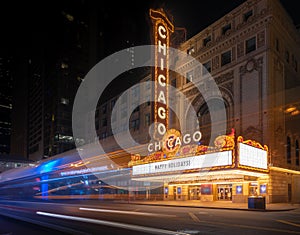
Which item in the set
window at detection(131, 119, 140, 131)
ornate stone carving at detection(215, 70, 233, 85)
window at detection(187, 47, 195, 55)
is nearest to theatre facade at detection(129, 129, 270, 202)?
ornate stone carving at detection(215, 70, 233, 85)

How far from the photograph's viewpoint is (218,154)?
27328 mm

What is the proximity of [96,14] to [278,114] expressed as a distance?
84.0m

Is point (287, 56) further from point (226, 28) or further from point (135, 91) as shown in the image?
point (135, 91)

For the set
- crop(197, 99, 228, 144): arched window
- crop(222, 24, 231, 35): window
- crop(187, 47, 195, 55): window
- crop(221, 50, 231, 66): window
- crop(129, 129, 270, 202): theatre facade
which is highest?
crop(222, 24, 231, 35): window

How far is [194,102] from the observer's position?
130ft

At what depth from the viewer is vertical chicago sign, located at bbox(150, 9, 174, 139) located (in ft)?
126

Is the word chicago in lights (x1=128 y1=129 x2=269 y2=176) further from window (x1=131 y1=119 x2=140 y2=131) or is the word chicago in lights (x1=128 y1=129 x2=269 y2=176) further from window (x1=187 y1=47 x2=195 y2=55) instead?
window (x1=131 y1=119 x2=140 y2=131)

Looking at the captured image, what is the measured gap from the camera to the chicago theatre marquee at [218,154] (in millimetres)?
27406

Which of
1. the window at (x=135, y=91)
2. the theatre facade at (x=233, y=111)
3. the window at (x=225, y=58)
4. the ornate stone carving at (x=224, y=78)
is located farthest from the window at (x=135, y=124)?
the window at (x=225, y=58)

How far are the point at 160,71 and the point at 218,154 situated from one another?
15.8 metres

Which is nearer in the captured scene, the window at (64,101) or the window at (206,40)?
the window at (206,40)

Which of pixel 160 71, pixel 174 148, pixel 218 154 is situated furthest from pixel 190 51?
pixel 218 154

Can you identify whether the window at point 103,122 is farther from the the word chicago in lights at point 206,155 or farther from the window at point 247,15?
the window at point 247,15

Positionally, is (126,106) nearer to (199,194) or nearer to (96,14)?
(199,194)
